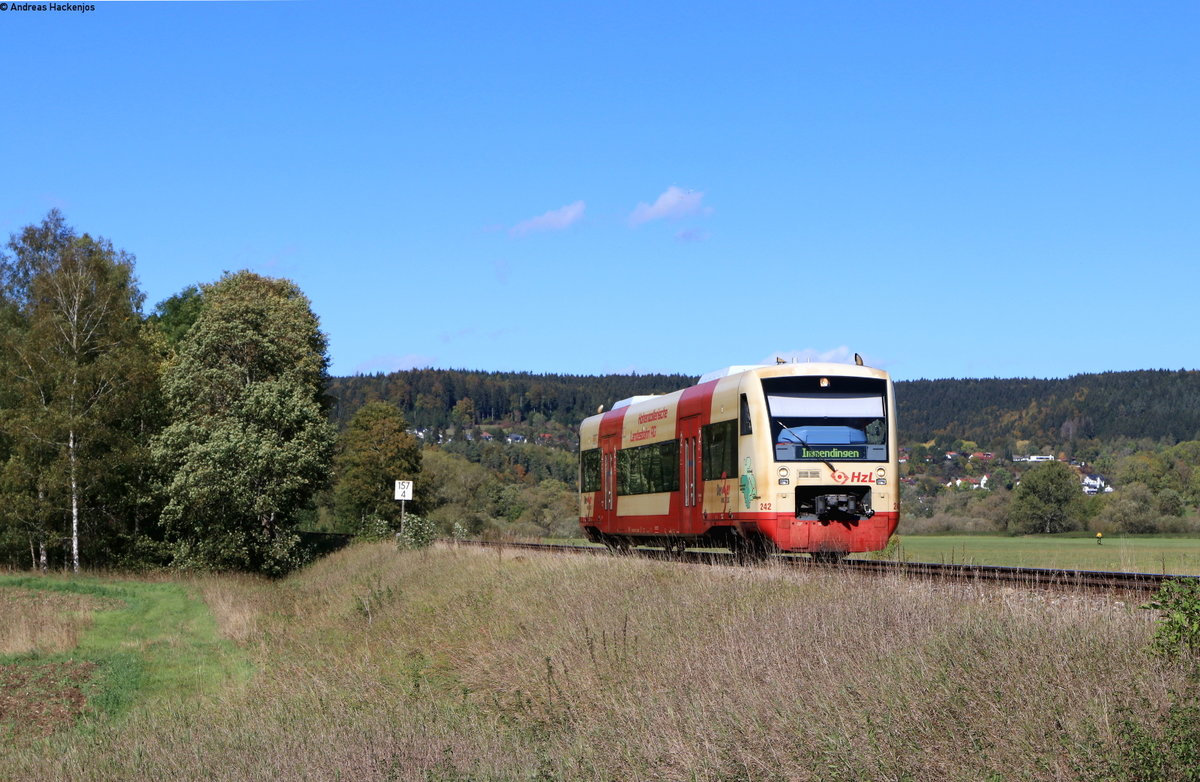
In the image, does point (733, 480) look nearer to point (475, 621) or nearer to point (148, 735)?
point (475, 621)

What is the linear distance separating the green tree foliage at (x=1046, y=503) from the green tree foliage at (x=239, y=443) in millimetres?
44171

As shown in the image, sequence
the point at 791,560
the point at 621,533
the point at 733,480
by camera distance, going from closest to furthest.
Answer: the point at 791,560 < the point at 733,480 < the point at 621,533

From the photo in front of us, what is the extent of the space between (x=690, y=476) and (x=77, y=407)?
3091 cm

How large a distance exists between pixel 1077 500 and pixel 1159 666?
72722 mm

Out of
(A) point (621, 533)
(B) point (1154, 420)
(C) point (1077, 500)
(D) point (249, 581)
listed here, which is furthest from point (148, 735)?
(B) point (1154, 420)

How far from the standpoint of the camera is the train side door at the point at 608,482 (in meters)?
30.4

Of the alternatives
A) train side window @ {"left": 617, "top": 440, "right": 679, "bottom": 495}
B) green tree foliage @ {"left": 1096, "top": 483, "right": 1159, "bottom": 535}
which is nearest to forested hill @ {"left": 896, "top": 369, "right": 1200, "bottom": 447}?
green tree foliage @ {"left": 1096, "top": 483, "right": 1159, "bottom": 535}

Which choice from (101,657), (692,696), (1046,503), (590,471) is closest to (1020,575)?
(692,696)

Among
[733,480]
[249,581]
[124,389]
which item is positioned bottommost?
[249,581]

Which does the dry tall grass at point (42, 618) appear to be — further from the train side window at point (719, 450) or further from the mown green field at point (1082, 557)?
the mown green field at point (1082, 557)

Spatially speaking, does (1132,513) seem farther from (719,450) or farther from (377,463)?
(719,450)

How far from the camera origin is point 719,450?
75.8 ft

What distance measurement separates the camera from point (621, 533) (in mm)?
29938

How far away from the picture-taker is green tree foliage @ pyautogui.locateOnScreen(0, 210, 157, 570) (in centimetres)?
4650
